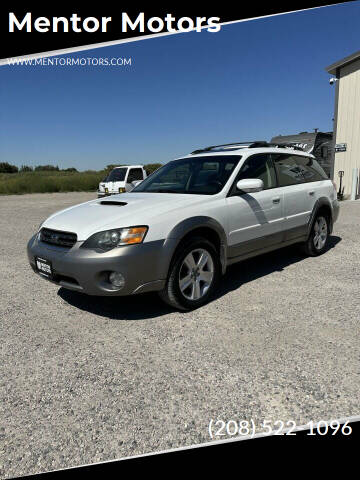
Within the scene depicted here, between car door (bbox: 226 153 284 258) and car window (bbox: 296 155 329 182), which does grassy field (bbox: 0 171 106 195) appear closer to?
car window (bbox: 296 155 329 182)

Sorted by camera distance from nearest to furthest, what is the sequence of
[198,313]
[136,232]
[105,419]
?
[105,419]
[136,232]
[198,313]

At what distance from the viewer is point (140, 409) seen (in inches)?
85.0

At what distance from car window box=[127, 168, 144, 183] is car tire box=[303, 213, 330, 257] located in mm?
9160

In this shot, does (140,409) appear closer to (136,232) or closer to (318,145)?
(136,232)

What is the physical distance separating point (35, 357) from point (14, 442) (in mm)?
917

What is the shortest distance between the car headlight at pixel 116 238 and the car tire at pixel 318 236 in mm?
3227

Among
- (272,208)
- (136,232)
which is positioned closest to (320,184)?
(272,208)

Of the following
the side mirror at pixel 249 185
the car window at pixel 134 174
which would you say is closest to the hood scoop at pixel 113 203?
the side mirror at pixel 249 185

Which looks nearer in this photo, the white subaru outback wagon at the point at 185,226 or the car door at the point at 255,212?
the white subaru outback wagon at the point at 185,226

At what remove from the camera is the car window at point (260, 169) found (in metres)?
4.23

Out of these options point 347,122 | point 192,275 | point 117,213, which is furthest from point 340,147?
point 117,213

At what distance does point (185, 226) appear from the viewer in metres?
3.39

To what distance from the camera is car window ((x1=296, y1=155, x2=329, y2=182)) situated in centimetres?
526

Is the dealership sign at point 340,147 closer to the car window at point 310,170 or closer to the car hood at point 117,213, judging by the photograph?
the car window at point 310,170
